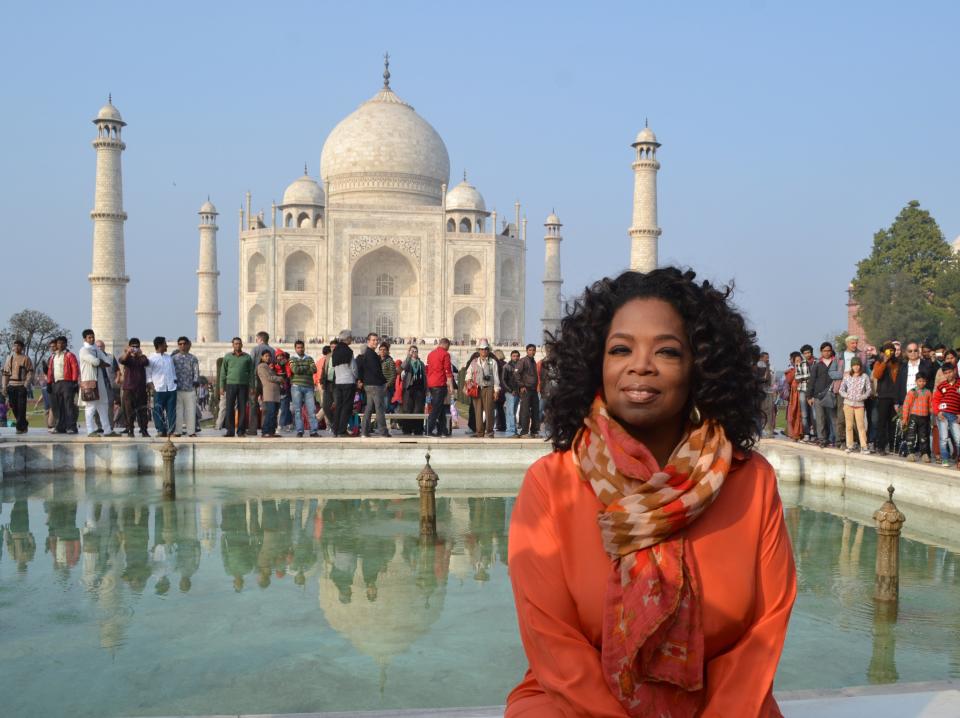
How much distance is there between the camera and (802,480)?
958 cm

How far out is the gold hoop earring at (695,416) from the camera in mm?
1885

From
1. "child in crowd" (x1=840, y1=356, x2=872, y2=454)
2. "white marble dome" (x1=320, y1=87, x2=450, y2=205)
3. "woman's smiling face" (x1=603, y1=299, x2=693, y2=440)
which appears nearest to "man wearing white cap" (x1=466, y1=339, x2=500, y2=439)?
"child in crowd" (x1=840, y1=356, x2=872, y2=454)

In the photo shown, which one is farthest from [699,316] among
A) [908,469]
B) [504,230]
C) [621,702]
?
[504,230]

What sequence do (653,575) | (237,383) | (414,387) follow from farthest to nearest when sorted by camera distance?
1. (414,387)
2. (237,383)
3. (653,575)

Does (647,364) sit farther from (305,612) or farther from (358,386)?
(358,386)

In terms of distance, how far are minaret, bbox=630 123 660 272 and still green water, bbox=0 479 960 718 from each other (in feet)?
82.5

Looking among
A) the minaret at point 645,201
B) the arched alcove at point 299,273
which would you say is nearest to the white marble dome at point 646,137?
the minaret at point 645,201

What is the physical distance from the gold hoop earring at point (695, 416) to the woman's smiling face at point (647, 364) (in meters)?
0.03

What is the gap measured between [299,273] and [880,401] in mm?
30698

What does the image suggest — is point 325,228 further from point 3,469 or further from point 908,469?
point 908,469

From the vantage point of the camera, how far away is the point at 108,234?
29.9 metres

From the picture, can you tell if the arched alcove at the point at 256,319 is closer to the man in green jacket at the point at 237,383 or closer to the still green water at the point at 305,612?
the man in green jacket at the point at 237,383

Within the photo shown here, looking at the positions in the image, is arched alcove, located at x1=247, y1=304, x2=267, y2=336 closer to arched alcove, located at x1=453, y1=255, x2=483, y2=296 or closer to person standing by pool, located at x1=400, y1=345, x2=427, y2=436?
arched alcove, located at x1=453, y1=255, x2=483, y2=296

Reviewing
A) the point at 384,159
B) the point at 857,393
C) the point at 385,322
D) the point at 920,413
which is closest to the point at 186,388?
the point at 857,393
